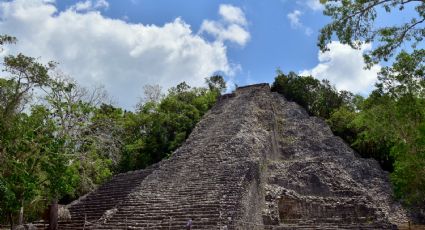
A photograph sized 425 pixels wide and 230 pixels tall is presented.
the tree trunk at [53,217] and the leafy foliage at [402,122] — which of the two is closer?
the leafy foliage at [402,122]

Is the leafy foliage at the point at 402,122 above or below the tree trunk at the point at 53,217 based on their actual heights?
above

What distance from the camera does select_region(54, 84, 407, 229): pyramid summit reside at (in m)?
15.2

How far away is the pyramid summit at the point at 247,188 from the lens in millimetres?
15188

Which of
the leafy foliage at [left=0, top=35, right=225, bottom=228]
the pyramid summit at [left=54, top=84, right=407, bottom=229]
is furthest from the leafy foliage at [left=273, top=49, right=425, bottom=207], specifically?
the leafy foliage at [left=0, top=35, right=225, bottom=228]

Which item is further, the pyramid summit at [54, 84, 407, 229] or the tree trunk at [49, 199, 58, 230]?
the tree trunk at [49, 199, 58, 230]

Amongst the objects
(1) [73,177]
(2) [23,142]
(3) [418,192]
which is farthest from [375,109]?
(2) [23,142]

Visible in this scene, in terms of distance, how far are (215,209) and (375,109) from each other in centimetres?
634

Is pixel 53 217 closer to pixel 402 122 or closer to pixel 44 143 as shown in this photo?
pixel 44 143

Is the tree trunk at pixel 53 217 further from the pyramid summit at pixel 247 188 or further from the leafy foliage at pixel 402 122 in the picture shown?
the leafy foliage at pixel 402 122

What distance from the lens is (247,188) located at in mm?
15633

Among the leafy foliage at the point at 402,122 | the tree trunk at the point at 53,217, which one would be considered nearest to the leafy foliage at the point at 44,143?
the tree trunk at the point at 53,217

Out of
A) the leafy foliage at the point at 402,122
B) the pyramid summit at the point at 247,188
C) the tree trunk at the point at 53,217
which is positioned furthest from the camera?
the tree trunk at the point at 53,217

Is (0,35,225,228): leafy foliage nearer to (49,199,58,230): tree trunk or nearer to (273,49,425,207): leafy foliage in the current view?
(49,199,58,230): tree trunk

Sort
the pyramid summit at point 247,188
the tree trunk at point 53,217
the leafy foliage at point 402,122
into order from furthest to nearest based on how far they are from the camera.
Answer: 1. the tree trunk at point 53,217
2. the pyramid summit at point 247,188
3. the leafy foliage at point 402,122
